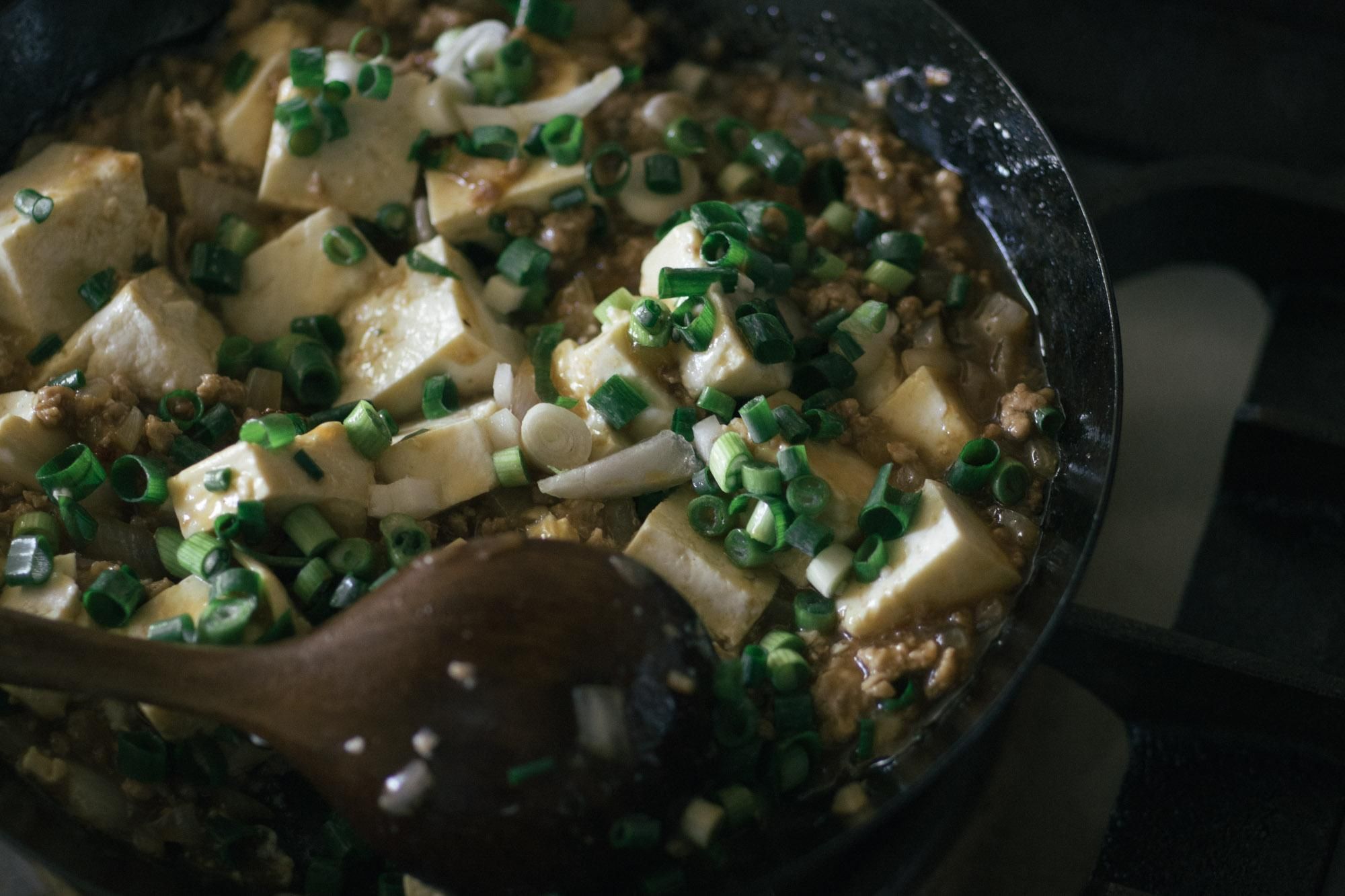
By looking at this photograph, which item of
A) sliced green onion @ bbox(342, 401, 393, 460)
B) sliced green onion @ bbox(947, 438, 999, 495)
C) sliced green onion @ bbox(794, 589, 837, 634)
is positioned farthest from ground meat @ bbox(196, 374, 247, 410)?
sliced green onion @ bbox(947, 438, 999, 495)

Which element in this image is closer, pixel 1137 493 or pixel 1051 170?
pixel 1051 170

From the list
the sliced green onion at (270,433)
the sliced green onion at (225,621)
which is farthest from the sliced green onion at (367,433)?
the sliced green onion at (225,621)

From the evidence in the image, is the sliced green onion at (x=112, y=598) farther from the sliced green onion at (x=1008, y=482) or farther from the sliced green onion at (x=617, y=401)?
the sliced green onion at (x=1008, y=482)

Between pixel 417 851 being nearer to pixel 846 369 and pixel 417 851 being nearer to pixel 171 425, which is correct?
pixel 171 425

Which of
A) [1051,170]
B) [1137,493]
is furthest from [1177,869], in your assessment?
[1051,170]

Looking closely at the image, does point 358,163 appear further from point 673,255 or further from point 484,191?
point 673,255

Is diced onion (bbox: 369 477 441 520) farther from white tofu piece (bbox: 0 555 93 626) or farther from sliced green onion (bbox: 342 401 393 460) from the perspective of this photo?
white tofu piece (bbox: 0 555 93 626)
